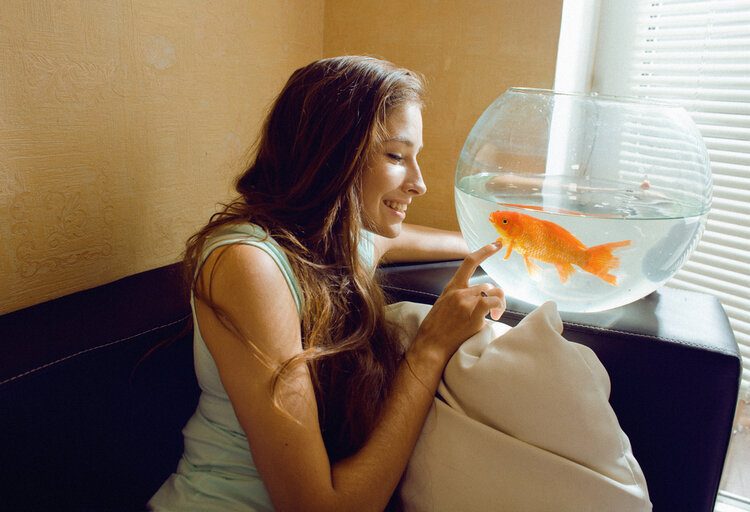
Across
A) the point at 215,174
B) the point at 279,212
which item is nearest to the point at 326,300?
the point at 279,212

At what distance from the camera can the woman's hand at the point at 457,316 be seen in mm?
998

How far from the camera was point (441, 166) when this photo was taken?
1.67 metres

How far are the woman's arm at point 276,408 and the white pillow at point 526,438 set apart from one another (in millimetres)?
61

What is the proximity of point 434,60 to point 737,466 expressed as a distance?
136cm

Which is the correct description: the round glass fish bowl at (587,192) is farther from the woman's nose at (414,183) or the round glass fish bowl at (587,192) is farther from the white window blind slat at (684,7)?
the white window blind slat at (684,7)

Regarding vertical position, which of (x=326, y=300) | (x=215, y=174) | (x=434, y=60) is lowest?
(x=326, y=300)

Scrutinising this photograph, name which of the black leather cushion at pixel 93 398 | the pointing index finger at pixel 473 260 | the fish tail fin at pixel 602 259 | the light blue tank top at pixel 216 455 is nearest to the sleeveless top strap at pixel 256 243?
the light blue tank top at pixel 216 455

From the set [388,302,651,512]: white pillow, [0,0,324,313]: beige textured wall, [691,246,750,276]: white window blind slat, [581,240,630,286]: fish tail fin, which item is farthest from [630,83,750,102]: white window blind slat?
[0,0,324,313]: beige textured wall

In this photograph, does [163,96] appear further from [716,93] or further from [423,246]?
[716,93]

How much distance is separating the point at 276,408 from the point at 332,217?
334 mm

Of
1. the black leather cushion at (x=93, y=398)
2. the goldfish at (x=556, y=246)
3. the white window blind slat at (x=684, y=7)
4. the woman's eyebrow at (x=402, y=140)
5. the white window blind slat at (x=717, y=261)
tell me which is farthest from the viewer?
the white window blind slat at (x=717, y=261)

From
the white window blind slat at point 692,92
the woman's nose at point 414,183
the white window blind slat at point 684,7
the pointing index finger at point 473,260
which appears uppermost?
the white window blind slat at point 684,7

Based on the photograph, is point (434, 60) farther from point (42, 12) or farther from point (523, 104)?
point (42, 12)

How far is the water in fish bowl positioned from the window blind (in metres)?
0.52
